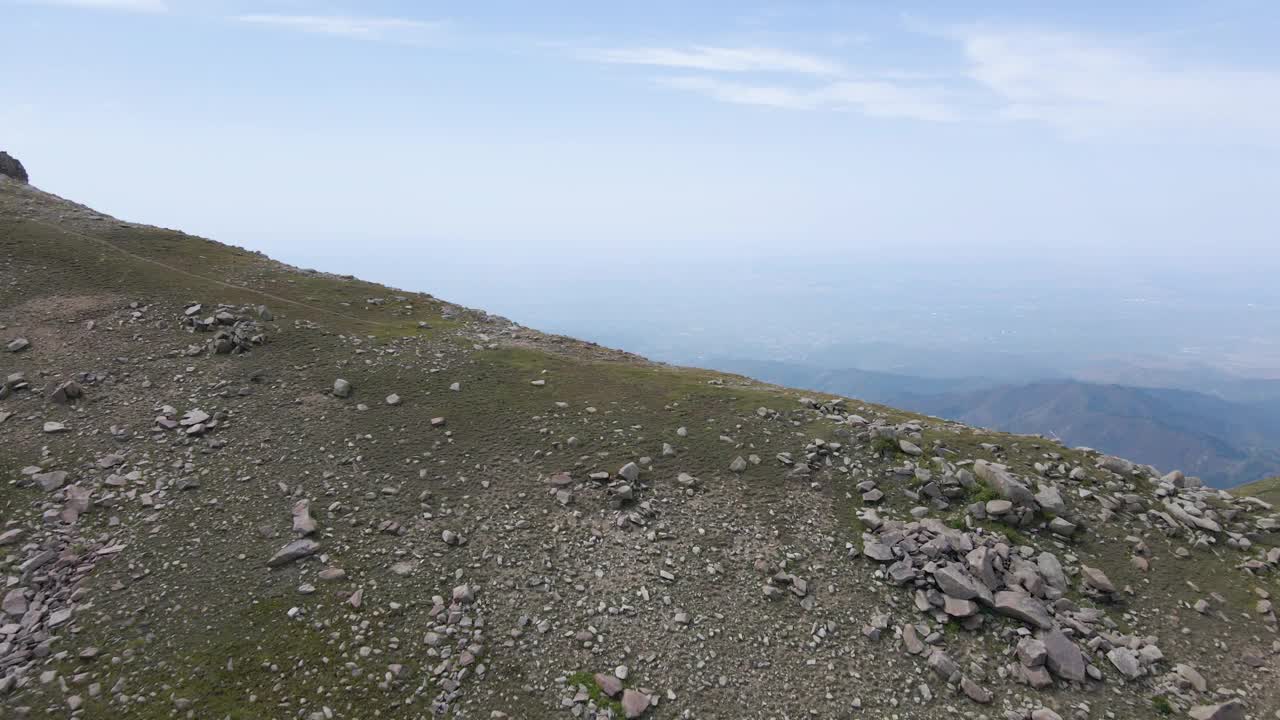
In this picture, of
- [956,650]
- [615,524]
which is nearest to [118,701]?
[615,524]

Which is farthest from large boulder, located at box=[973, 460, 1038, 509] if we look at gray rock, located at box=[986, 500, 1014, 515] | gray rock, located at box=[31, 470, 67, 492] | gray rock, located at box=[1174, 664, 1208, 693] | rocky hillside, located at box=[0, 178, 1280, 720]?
gray rock, located at box=[31, 470, 67, 492]

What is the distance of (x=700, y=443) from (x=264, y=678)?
724 inches

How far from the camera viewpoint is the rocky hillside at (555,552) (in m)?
17.2

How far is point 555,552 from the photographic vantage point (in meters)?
21.9

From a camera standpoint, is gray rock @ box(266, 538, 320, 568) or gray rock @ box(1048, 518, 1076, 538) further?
gray rock @ box(1048, 518, 1076, 538)

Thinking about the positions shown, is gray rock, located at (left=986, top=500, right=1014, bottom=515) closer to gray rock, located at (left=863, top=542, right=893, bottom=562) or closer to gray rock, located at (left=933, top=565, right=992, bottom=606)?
gray rock, located at (left=933, top=565, right=992, bottom=606)

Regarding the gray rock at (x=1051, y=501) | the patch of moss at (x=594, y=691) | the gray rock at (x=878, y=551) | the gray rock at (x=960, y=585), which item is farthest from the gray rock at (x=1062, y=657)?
the patch of moss at (x=594, y=691)

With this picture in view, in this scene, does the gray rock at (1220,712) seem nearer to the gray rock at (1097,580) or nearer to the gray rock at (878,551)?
the gray rock at (1097,580)

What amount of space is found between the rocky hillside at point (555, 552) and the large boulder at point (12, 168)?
45.2 metres

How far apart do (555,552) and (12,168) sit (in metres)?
79.6

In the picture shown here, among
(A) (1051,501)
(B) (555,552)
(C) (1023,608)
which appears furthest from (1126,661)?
(B) (555,552)

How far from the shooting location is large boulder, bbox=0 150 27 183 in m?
61.3

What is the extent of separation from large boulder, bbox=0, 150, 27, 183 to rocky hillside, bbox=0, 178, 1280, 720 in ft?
148

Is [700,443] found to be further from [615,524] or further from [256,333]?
[256,333]
